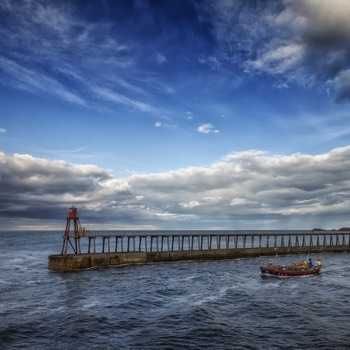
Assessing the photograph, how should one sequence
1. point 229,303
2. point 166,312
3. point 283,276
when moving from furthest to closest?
point 283,276, point 229,303, point 166,312

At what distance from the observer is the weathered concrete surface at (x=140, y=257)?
60.0 meters

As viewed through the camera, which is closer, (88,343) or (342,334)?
(88,343)

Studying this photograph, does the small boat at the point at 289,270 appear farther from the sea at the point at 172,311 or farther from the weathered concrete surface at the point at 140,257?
the weathered concrete surface at the point at 140,257

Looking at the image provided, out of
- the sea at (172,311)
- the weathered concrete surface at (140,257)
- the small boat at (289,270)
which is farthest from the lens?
the weathered concrete surface at (140,257)

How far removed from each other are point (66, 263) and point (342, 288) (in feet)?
146

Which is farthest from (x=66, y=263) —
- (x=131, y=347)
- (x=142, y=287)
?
(x=131, y=347)

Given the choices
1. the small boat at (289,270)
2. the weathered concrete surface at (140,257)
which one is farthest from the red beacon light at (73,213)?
the small boat at (289,270)

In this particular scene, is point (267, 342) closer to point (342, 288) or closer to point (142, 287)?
point (142, 287)

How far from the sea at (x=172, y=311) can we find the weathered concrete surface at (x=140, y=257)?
347 centimetres

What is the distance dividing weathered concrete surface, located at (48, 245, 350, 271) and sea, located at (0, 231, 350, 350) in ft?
11.4

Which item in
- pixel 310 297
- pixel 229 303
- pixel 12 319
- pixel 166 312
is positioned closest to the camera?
pixel 12 319

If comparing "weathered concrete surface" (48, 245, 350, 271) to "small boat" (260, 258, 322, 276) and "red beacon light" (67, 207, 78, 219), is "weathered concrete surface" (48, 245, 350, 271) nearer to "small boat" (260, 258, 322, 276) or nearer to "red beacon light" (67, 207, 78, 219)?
"red beacon light" (67, 207, 78, 219)

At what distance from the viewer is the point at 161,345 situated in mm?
25156

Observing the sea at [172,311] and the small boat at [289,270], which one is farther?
the small boat at [289,270]
